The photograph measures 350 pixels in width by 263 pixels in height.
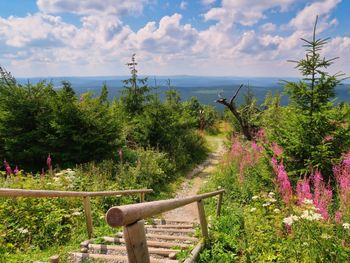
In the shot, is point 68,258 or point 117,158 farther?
point 117,158

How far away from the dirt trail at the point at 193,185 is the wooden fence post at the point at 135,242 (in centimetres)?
740

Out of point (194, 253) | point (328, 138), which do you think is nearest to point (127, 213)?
point (194, 253)

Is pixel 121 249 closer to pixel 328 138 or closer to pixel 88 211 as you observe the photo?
pixel 88 211

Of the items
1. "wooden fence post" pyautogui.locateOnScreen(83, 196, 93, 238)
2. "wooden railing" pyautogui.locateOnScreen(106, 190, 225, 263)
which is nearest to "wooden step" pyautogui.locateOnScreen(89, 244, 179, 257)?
"wooden fence post" pyautogui.locateOnScreen(83, 196, 93, 238)

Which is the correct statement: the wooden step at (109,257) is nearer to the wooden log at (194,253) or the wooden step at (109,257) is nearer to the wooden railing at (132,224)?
the wooden log at (194,253)

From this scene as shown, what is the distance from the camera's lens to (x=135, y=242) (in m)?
1.94

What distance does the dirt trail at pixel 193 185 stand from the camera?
981 cm

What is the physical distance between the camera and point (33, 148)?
38.4 ft

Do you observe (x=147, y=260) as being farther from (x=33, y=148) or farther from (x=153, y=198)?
(x=33, y=148)

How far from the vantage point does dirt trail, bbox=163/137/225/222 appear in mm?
9812

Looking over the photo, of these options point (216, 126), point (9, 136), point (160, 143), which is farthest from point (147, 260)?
point (216, 126)

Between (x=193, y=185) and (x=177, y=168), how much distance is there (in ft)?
6.57

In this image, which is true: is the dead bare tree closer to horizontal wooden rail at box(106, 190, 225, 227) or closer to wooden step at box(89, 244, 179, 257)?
wooden step at box(89, 244, 179, 257)

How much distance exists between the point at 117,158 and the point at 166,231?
265 inches
